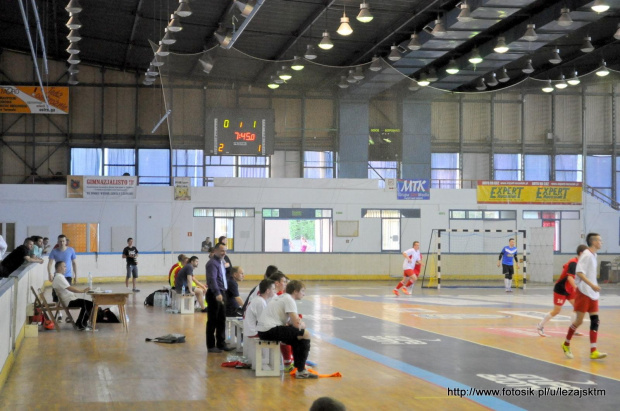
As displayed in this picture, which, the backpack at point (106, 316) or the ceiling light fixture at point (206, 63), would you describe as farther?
the ceiling light fixture at point (206, 63)

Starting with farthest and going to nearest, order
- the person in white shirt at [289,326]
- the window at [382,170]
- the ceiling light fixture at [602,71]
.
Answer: the ceiling light fixture at [602,71], the window at [382,170], the person in white shirt at [289,326]

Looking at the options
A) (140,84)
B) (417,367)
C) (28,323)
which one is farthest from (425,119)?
(417,367)

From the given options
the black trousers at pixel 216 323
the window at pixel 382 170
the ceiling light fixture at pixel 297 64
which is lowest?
the black trousers at pixel 216 323

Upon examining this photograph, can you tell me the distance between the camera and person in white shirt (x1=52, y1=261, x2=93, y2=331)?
52.5ft

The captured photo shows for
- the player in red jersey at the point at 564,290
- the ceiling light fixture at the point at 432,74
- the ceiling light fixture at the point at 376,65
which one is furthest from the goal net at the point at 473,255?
the player in red jersey at the point at 564,290

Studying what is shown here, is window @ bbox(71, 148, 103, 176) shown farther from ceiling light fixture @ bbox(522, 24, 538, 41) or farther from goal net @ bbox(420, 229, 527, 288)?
ceiling light fixture @ bbox(522, 24, 538, 41)

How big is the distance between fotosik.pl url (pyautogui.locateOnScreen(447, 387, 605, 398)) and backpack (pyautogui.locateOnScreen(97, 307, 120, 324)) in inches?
382

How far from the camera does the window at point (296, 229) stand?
3528 cm

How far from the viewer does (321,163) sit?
3269cm

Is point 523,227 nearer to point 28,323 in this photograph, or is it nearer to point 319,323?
point 319,323

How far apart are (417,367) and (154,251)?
80.6 feet

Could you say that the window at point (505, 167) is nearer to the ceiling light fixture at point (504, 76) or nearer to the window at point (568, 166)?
the window at point (568, 166)

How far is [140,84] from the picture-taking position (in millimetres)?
42125

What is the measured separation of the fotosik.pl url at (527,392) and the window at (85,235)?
90.3 ft
